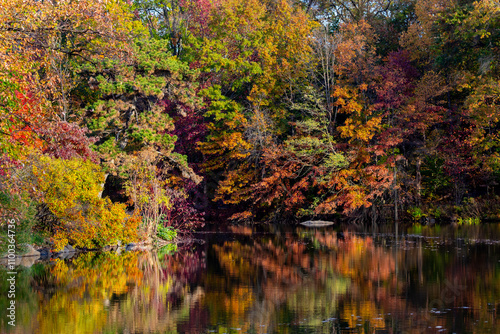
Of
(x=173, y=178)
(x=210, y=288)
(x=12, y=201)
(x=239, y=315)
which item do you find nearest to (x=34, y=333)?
(x=239, y=315)

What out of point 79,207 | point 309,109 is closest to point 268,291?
point 79,207

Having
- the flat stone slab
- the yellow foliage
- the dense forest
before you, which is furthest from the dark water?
the flat stone slab

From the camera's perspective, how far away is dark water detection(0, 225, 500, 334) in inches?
379

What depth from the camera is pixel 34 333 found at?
9016 mm

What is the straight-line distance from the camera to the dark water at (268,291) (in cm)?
963

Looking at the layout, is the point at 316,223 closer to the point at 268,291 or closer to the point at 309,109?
the point at 309,109

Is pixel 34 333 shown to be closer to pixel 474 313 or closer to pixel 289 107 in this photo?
pixel 474 313

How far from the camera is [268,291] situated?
12.9 meters

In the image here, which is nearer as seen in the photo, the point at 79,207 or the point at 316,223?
the point at 79,207

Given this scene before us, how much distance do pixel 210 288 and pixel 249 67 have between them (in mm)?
26933

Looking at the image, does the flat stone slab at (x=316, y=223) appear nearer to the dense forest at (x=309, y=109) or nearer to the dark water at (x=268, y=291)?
the dense forest at (x=309, y=109)

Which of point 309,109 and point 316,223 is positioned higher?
point 309,109

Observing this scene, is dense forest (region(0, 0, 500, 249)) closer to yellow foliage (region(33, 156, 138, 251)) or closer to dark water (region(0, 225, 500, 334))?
yellow foliage (region(33, 156, 138, 251))

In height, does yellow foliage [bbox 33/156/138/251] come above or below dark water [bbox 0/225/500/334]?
above
